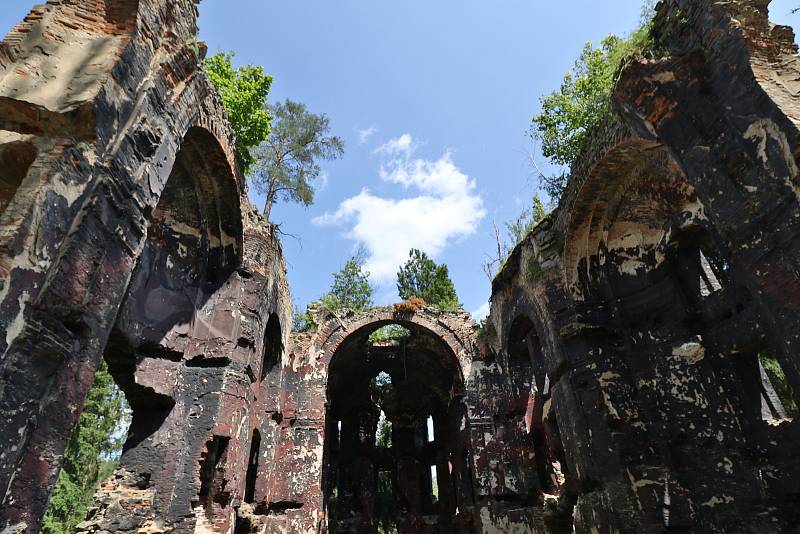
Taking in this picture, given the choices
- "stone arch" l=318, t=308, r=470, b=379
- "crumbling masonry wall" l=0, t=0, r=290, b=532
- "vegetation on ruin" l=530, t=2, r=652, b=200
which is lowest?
"crumbling masonry wall" l=0, t=0, r=290, b=532

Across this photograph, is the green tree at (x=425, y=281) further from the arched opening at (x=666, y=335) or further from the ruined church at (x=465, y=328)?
the arched opening at (x=666, y=335)

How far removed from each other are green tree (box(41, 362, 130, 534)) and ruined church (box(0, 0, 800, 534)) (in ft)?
39.9

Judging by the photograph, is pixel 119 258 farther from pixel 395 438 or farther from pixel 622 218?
pixel 395 438

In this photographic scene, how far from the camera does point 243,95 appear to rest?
12719 millimetres

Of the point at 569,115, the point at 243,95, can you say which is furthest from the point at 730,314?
the point at 243,95

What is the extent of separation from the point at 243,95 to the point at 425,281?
13.1 m

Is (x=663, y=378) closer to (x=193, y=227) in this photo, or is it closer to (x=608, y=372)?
(x=608, y=372)

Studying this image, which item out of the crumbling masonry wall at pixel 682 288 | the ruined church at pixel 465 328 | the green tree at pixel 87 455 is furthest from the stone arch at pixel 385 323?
the green tree at pixel 87 455

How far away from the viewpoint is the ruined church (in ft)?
11.5

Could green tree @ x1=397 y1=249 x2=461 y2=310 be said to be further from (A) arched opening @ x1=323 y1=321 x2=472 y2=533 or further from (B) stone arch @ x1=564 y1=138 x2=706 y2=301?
(B) stone arch @ x1=564 y1=138 x2=706 y2=301

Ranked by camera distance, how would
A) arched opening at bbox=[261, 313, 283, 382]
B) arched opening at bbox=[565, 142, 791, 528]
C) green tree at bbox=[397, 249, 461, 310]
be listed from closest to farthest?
arched opening at bbox=[565, 142, 791, 528]
arched opening at bbox=[261, 313, 283, 382]
green tree at bbox=[397, 249, 461, 310]

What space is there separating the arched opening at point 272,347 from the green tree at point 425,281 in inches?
421

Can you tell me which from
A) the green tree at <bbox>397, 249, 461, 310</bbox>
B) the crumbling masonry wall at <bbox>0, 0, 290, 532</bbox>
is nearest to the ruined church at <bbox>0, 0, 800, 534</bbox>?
the crumbling masonry wall at <bbox>0, 0, 290, 532</bbox>

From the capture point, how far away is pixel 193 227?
26.2 ft
